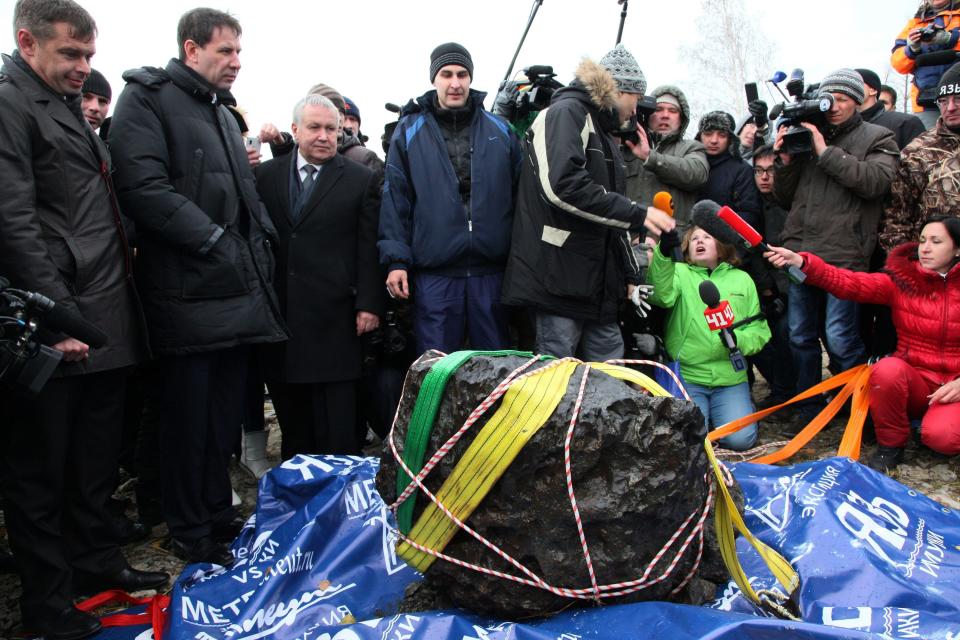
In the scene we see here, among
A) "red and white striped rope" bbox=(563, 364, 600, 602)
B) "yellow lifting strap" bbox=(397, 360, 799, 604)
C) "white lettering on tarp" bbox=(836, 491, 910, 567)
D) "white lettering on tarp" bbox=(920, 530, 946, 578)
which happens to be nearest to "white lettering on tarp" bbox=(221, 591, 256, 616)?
"yellow lifting strap" bbox=(397, 360, 799, 604)

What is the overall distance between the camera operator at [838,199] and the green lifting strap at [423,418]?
122 inches

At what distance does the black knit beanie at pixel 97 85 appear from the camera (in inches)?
158

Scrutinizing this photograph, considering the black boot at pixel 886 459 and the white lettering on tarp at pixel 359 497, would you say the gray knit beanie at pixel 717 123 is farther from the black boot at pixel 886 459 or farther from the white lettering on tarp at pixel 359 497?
the white lettering on tarp at pixel 359 497

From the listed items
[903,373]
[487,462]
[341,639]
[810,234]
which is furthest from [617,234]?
[341,639]

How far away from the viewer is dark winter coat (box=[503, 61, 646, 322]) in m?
3.57

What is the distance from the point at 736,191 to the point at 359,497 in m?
3.52

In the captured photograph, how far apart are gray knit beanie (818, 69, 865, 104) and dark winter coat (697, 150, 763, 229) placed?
0.82 meters

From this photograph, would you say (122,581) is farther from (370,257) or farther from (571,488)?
(571,488)

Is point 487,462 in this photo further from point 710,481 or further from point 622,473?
point 710,481

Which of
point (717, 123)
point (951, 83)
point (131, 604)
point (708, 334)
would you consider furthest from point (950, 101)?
point (131, 604)

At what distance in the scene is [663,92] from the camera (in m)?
5.29

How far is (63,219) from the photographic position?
2.65 m

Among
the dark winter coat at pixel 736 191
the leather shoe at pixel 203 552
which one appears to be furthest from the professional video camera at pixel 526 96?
the leather shoe at pixel 203 552

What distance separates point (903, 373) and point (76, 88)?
4.28 meters
